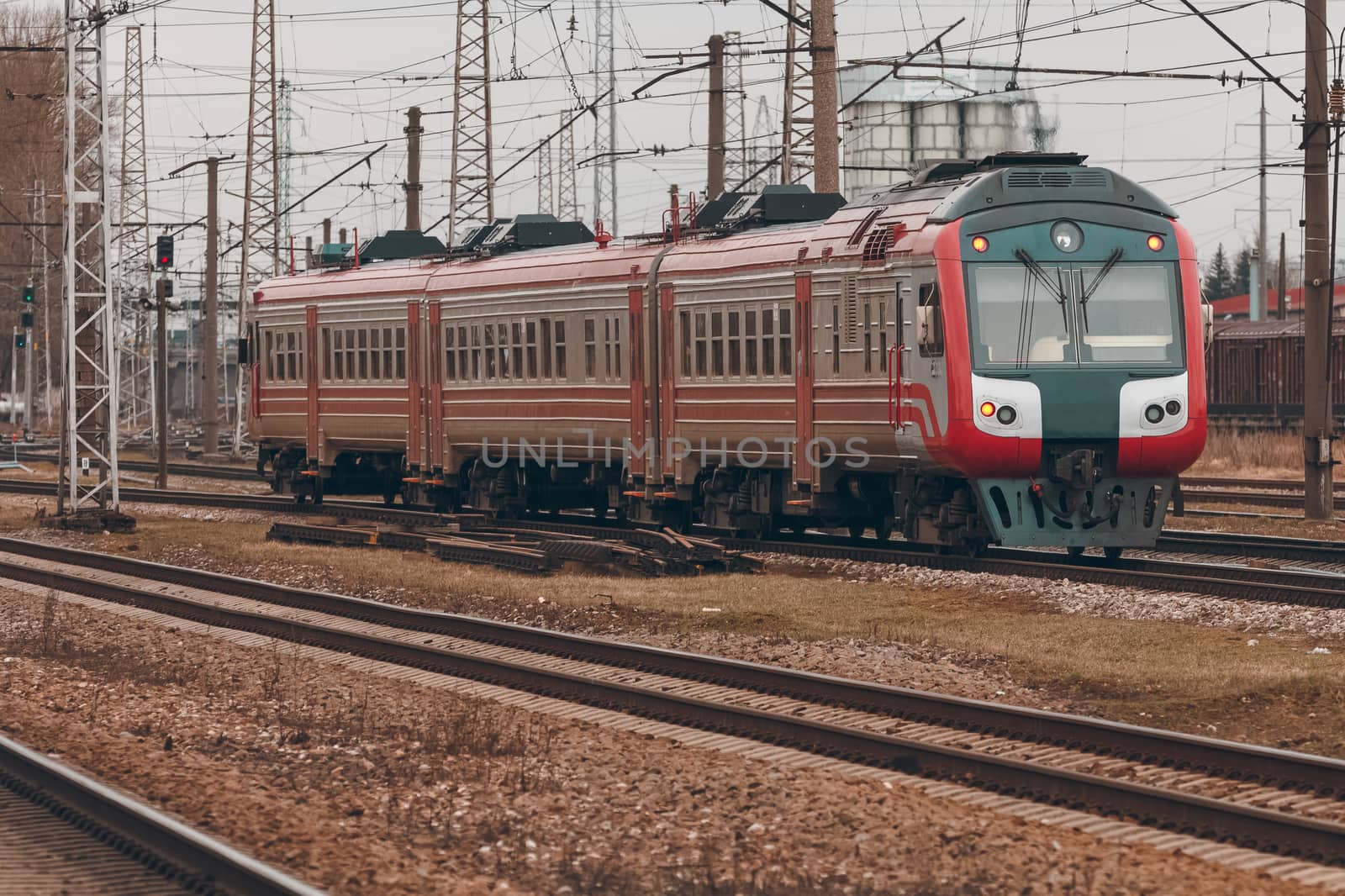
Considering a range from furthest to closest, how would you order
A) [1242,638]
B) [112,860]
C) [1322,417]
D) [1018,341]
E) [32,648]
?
[1322,417], [1018,341], [32,648], [1242,638], [112,860]

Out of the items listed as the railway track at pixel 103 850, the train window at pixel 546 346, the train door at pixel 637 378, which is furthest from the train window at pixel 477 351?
the railway track at pixel 103 850

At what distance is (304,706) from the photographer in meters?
12.6

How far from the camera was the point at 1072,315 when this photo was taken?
59.6 feet

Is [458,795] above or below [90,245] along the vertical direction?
below

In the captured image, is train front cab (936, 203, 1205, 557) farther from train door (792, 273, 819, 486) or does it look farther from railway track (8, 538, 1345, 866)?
railway track (8, 538, 1345, 866)

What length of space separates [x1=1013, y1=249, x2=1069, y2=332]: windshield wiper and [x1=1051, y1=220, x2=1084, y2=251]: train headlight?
25 centimetres

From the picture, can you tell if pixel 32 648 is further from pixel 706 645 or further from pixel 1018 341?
pixel 1018 341

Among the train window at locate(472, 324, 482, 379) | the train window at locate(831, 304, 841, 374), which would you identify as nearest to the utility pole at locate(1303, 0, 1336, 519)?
the train window at locate(831, 304, 841, 374)

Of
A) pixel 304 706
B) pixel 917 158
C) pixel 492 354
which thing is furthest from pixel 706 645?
pixel 917 158

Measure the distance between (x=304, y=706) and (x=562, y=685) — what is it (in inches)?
69.7

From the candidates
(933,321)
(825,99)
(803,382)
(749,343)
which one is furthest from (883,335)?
(825,99)

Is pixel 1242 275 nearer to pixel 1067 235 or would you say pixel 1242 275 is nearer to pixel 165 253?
pixel 165 253

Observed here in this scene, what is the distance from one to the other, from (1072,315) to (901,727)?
785 centimetres

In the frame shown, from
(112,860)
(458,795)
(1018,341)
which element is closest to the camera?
(112,860)
